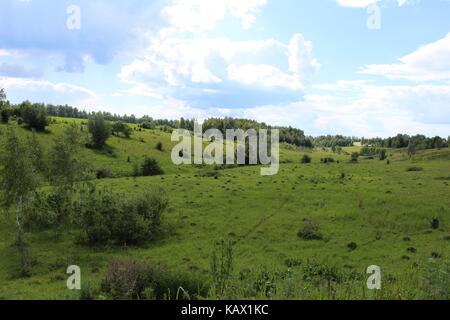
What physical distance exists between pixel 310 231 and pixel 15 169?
27.7 meters

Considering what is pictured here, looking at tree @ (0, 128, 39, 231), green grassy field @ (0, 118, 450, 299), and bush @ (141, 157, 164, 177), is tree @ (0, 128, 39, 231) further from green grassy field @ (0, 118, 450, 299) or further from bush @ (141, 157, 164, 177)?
bush @ (141, 157, 164, 177)

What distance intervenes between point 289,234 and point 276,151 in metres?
102

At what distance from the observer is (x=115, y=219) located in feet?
132

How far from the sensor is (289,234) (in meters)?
41.4

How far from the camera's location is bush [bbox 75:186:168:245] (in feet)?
129

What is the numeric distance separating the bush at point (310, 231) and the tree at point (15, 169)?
25431 mm

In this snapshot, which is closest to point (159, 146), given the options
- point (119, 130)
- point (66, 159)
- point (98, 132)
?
point (119, 130)

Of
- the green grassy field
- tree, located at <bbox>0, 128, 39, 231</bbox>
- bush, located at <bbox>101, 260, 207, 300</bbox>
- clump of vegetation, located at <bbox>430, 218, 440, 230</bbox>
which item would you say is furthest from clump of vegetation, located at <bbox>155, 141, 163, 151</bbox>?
bush, located at <bbox>101, 260, 207, 300</bbox>

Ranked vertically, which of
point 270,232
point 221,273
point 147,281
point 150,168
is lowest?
point 270,232

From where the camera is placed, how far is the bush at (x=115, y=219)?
3934cm

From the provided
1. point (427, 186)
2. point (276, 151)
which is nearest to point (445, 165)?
point (427, 186)

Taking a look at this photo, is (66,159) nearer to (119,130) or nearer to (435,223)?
(435,223)
